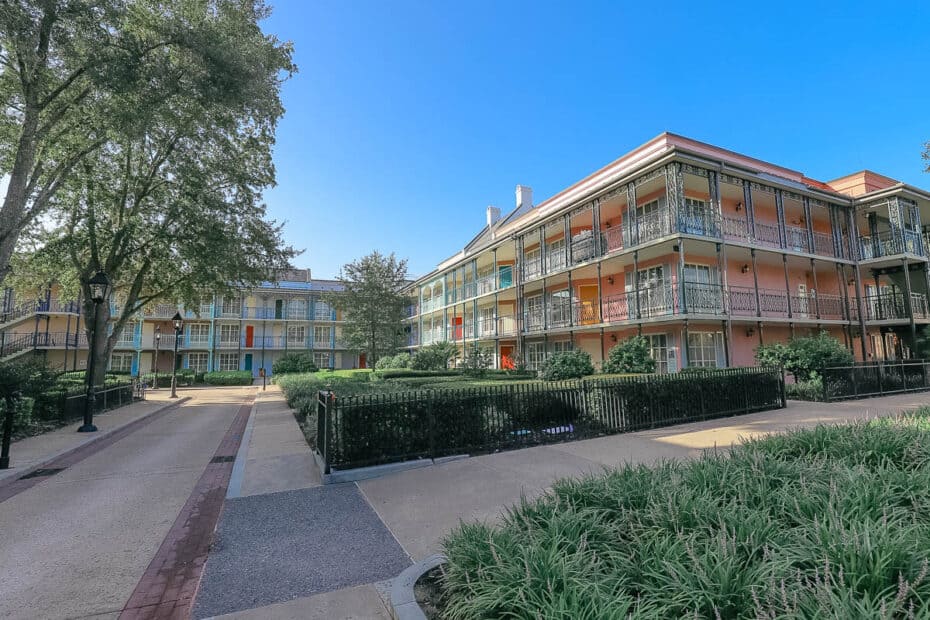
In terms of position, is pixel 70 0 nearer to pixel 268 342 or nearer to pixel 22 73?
pixel 22 73

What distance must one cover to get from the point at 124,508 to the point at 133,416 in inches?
476

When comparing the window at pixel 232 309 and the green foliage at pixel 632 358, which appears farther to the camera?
the window at pixel 232 309

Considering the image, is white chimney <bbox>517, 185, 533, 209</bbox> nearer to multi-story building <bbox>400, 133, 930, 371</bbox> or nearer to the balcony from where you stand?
multi-story building <bbox>400, 133, 930, 371</bbox>

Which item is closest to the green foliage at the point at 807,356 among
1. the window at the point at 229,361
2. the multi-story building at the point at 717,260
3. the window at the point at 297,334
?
the multi-story building at the point at 717,260

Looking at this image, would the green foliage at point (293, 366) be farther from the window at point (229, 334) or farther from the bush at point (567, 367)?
the bush at point (567, 367)

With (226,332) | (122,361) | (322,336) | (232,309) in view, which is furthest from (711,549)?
(122,361)

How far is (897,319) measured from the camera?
19672 mm

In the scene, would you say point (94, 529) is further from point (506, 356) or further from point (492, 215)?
point (492, 215)

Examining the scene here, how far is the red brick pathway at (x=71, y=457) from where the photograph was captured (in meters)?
6.50

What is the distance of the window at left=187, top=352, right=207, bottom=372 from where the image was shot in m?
43.8

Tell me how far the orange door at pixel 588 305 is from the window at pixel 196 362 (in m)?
39.1

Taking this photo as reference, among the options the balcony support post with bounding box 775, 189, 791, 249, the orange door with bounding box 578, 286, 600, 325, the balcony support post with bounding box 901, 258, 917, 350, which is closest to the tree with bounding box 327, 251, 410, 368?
the orange door with bounding box 578, 286, 600, 325

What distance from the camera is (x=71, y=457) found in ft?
28.7

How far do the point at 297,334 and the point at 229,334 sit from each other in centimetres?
665
